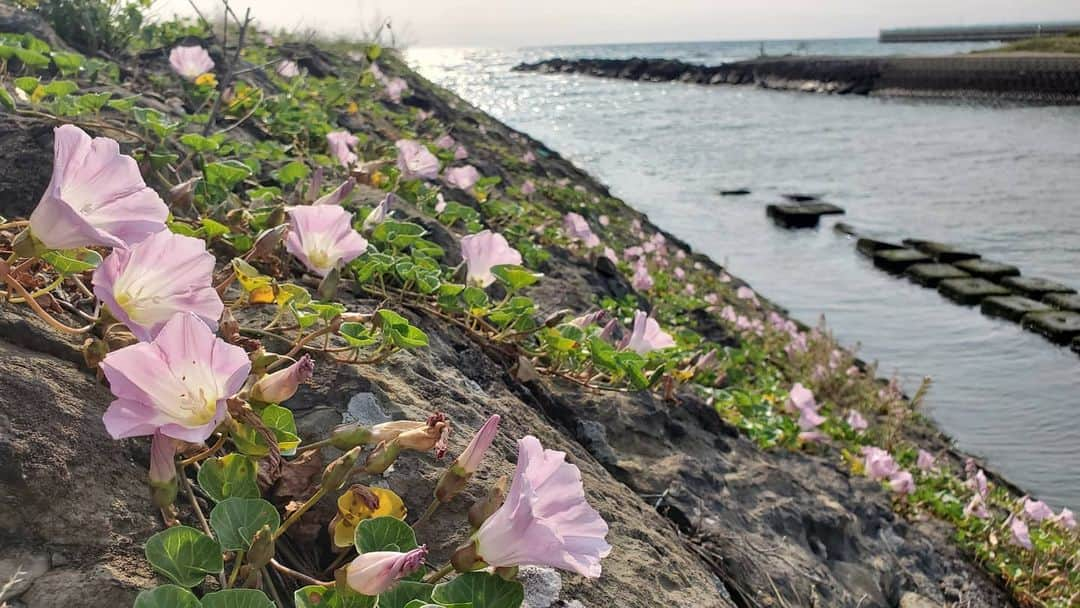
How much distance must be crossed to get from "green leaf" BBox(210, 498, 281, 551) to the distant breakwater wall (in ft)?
122

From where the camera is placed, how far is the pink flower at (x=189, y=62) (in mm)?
3537

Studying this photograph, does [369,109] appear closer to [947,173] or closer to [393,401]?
[393,401]

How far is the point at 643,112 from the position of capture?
122ft

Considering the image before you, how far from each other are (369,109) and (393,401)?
4.90 metres

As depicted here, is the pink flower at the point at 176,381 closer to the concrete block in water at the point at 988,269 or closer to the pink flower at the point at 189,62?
the pink flower at the point at 189,62

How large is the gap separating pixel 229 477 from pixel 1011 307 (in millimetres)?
9811

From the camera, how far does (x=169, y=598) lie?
0.93 m

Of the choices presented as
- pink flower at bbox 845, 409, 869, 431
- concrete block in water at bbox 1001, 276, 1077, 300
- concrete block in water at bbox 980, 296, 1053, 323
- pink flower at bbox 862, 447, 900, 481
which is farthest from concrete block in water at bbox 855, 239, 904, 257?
pink flower at bbox 862, 447, 900, 481

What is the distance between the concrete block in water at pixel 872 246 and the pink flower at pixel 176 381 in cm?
1237

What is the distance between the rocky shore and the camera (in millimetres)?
1120

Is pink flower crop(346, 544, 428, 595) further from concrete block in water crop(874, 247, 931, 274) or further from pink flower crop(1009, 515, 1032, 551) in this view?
concrete block in water crop(874, 247, 931, 274)

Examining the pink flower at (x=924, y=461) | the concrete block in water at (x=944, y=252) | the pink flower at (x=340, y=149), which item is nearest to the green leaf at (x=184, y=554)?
the pink flower at (x=340, y=149)

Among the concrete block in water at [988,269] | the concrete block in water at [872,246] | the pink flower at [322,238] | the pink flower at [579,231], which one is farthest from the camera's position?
the concrete block in water at [872,246]

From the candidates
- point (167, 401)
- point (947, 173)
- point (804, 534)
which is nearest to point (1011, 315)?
point (804, 534)
